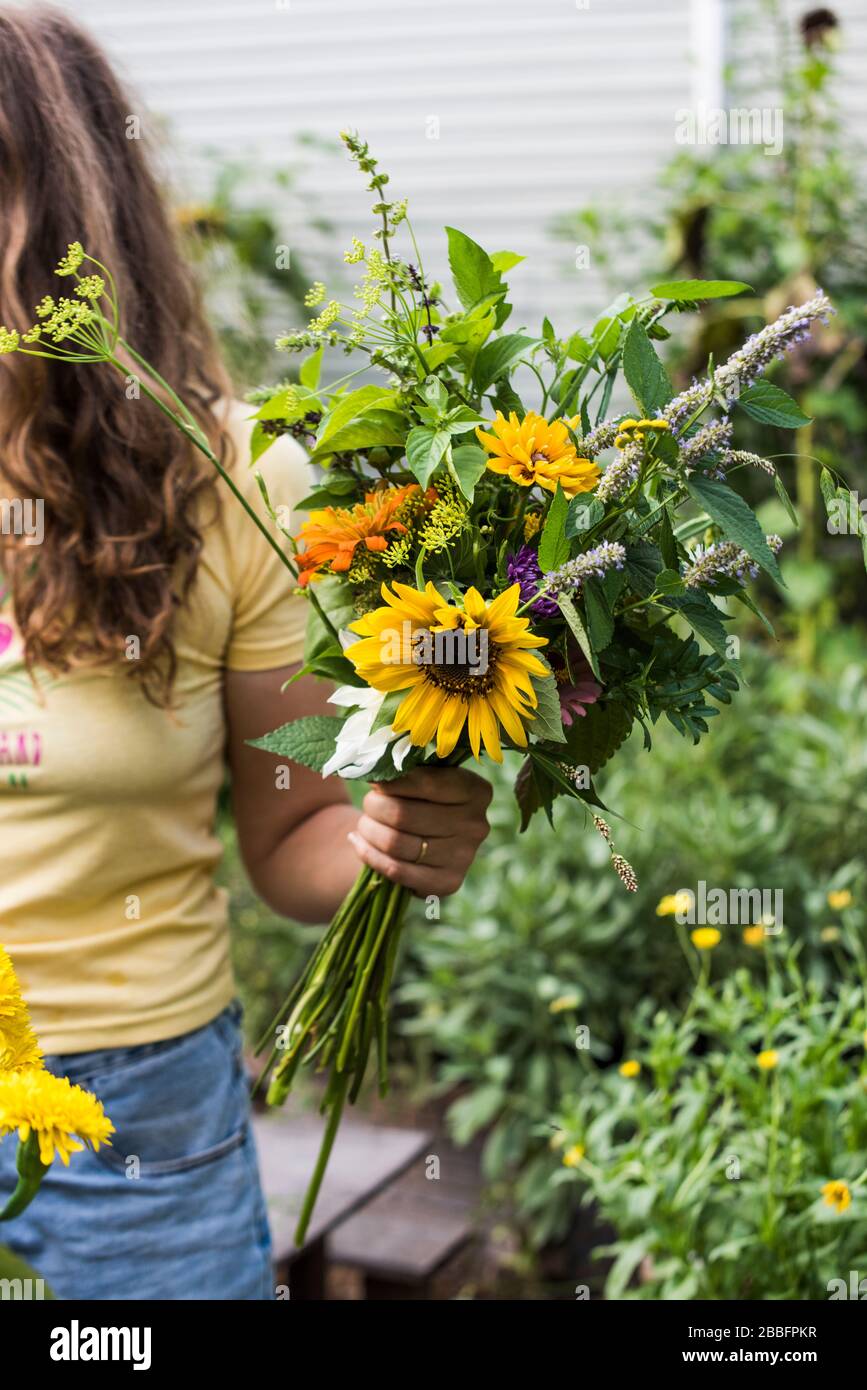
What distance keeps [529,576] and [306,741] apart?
0.25m

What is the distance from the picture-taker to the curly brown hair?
1354 millimetres

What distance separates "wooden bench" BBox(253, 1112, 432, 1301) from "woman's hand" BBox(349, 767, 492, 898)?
108 cm

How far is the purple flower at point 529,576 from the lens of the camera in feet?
3.02

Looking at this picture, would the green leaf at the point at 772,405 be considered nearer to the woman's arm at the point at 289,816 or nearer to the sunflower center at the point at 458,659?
the sunflower center at the point at 458,659

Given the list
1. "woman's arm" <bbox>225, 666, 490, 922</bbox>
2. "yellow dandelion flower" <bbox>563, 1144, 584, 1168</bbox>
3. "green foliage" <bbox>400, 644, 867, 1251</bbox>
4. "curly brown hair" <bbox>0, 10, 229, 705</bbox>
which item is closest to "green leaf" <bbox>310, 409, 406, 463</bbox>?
"woman's arm" <bbox>225, 666, 490, 922</bbox>

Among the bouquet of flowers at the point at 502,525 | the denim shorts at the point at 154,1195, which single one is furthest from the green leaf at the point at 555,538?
the denim shorts at the point at 154,1195

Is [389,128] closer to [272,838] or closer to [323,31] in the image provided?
[323,31]

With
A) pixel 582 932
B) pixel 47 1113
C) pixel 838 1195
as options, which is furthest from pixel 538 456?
pixel 582 932

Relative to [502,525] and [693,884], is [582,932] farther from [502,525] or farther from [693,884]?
[502,525]

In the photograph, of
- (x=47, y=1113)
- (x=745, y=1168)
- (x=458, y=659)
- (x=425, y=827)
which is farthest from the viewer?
(x=745, y=1168)

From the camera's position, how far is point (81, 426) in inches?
54.8

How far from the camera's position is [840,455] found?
4.64 metres

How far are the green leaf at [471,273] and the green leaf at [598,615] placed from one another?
24 cm

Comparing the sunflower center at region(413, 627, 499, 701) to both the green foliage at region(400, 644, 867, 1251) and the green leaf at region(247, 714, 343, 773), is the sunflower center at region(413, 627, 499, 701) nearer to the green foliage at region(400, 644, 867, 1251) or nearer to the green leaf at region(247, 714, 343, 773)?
the green leaf at region(247, 714, 343, 773)
